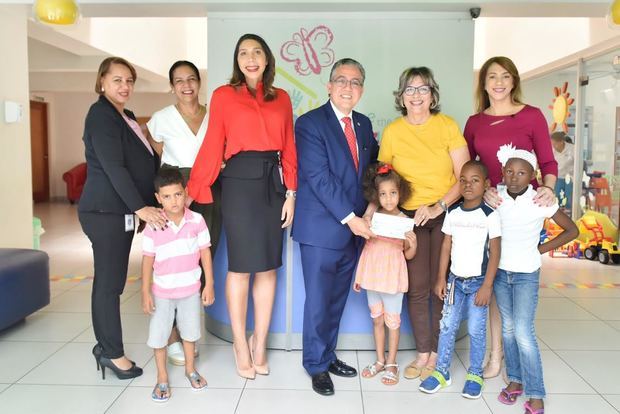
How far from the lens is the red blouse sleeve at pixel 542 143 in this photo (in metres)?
3.01

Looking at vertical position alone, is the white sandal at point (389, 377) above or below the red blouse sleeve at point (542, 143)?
below

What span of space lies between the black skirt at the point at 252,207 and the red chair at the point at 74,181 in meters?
11.6

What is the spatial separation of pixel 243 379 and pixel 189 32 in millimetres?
8421

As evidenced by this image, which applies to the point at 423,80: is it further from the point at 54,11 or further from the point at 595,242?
the point at 595,242

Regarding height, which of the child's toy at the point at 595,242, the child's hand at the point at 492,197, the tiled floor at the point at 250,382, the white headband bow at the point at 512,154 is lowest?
the tiled floor at the point at 250,382

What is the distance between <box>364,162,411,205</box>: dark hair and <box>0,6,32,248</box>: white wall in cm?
338

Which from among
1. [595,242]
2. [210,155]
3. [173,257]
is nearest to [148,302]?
[173,257]

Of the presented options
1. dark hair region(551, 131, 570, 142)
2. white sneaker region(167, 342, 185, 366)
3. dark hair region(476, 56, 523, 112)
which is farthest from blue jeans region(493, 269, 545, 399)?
dark hair region(551, 131, 570, 142)

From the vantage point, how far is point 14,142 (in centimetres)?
498

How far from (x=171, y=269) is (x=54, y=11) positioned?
1983 mm

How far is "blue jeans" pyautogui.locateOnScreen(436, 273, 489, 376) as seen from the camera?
289cm

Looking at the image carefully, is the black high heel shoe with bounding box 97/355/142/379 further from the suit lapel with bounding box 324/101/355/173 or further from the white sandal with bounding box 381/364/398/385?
the suit lapel with bounding box 324/101/355/173

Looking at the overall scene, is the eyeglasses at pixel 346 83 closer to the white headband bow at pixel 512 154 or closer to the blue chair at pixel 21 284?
the white headband bow at pixel 512 154

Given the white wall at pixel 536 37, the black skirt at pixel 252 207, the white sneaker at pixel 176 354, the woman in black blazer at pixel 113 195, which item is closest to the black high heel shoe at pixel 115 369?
the woman in black blazer at pixel 113 195
